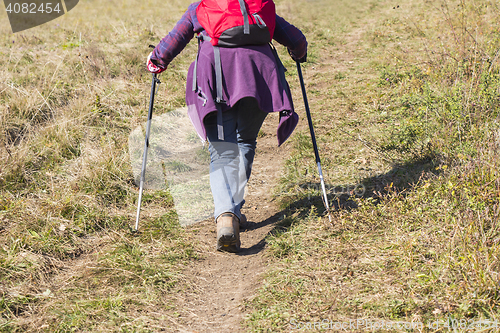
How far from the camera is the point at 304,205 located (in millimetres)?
4000

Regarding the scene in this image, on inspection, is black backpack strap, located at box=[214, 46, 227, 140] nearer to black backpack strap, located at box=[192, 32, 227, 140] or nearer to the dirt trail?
black backpack strap, located at box=[192, 32, 227, 140]

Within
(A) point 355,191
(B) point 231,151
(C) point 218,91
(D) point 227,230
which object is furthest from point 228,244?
(A) point 355,191

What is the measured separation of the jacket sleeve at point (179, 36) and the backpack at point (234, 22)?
14cm

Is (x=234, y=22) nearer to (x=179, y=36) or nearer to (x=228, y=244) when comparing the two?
(x=179, y=36)

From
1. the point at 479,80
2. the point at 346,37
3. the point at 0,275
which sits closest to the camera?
the point at 0,275

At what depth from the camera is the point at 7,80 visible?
6414 mm

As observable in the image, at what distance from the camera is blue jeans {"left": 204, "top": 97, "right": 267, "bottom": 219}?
322 cm

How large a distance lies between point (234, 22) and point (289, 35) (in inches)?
29.0

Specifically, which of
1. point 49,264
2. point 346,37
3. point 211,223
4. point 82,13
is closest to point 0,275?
point 49,264

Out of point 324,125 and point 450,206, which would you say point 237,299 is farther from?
point 324,125

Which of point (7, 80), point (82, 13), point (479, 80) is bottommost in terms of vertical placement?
point (479, 80)

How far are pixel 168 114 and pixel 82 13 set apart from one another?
953 cm

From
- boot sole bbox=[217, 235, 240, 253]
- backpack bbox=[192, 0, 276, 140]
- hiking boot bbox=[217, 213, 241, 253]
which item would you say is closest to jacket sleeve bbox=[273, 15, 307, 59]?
backpack bbox=[192, 0, 276, 140]

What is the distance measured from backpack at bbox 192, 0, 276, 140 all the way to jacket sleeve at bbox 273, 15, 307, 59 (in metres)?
0.38
